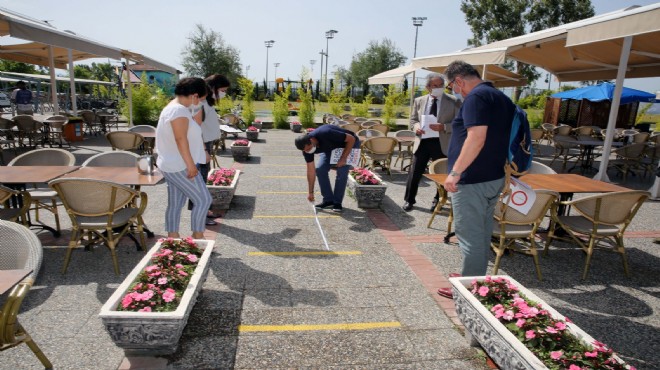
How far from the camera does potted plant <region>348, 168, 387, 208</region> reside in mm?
5797

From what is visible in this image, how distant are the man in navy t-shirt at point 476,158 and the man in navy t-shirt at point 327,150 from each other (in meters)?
2.31

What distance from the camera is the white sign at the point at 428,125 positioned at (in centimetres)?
536

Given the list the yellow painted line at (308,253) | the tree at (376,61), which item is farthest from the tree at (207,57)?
the yellow painted line at (308,253)

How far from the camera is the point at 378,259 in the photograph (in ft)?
13.7

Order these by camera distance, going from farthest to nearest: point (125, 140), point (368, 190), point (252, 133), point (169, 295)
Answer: point (252, 133)
point (125, 140)
point (368, 190)
point (169, 295)

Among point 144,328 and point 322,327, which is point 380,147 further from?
point 144,328

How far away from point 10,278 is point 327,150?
154 inches

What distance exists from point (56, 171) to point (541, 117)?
23534 mm

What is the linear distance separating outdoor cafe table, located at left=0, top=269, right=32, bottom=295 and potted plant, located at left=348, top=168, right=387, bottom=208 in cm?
432

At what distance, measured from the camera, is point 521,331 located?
2.26 meters

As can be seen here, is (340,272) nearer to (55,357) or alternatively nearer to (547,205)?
(547,205)

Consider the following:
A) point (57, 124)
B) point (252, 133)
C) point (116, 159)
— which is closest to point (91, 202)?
point (116, 159)

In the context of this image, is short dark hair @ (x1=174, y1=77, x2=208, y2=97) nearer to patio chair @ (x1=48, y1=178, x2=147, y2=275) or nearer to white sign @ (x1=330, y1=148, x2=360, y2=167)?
patio chair @ (x1=48, y1=178, x2=147, y2=275)

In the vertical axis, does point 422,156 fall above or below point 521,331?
above
